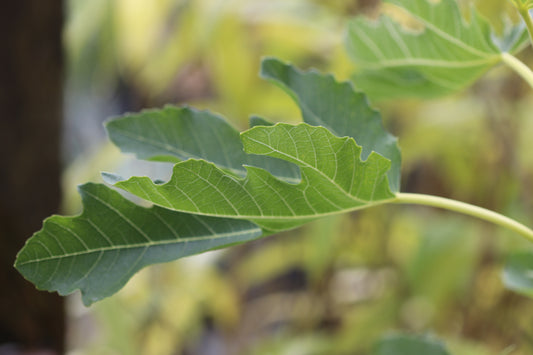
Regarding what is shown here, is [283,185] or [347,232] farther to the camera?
[347,232]

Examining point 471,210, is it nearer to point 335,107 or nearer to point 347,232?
point 335,107

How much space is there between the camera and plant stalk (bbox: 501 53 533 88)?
0.28 m

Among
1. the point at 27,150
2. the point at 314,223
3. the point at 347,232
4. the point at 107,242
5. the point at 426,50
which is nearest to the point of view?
the point at 107,242

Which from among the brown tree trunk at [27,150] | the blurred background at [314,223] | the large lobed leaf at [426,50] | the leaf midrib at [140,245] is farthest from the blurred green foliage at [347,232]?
the leaf midrib at [140,245]

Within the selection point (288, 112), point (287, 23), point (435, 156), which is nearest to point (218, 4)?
point (287, 23)

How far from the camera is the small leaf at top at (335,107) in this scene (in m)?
0.28

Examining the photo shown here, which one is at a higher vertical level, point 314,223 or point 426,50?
point 426,50

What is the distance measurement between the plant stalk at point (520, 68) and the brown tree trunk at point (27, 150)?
51 centimetres

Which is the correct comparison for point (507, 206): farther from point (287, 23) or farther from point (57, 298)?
point (57, 298)

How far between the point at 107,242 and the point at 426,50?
220 millimetres

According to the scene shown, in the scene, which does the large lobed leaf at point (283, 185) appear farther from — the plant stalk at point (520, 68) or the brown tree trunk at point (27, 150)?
the brown tree trunk at point (27, 150)

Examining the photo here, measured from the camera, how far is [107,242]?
9.6 inches

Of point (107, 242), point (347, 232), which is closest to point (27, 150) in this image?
point (107, 242)

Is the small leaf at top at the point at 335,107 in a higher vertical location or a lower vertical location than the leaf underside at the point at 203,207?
higher
